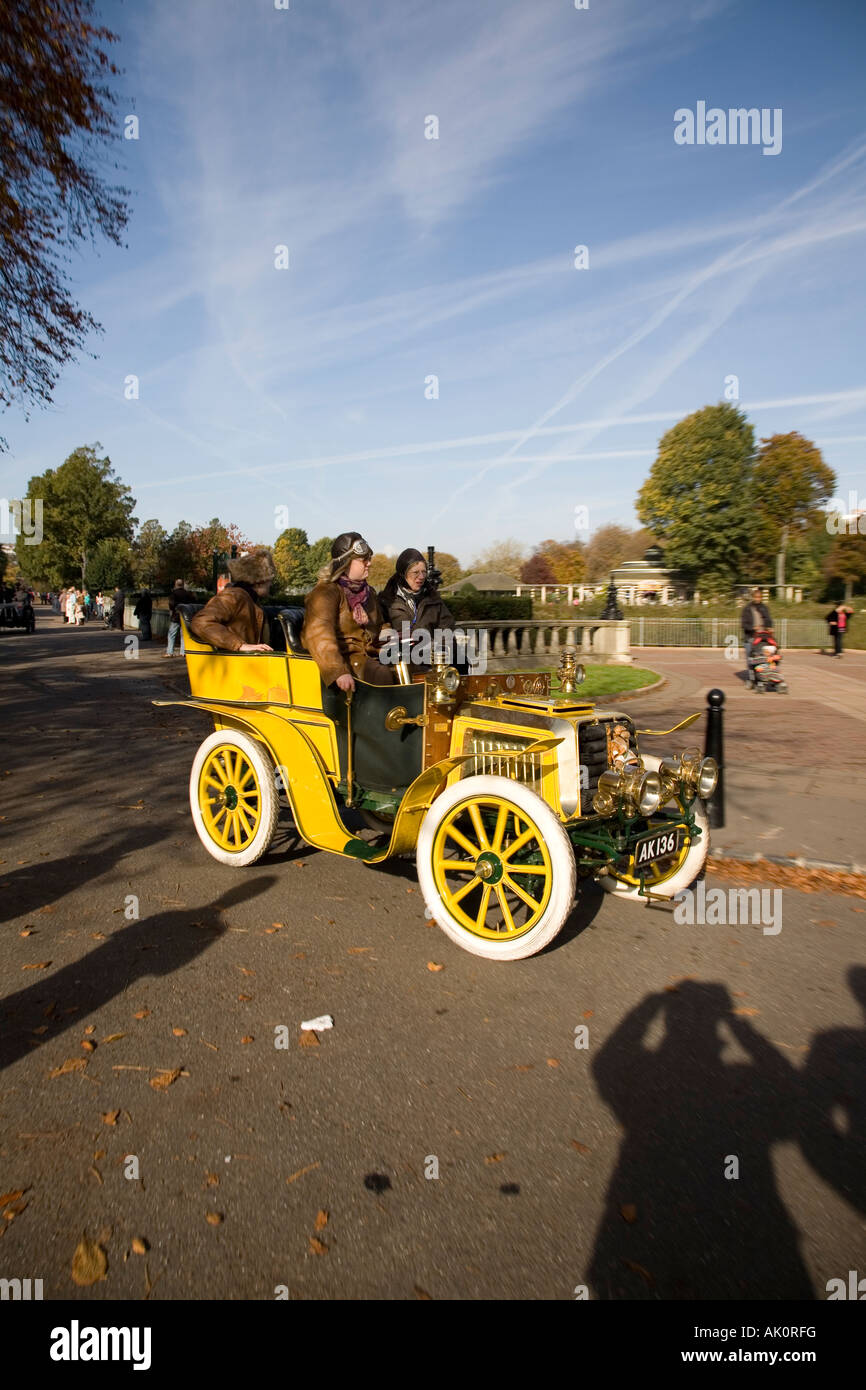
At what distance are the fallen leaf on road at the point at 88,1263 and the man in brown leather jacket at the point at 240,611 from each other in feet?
12.2

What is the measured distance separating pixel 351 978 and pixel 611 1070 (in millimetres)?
1312

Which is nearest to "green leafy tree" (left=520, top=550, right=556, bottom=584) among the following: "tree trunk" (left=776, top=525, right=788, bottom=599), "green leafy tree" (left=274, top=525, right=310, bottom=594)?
"green leafy tree" (left=274, top=525, right=310, bottom=594)

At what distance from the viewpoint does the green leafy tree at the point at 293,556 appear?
355 ft

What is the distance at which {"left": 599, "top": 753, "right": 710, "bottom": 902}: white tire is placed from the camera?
4.92 meters

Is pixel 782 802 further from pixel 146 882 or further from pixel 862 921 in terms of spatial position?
pixel 146 882

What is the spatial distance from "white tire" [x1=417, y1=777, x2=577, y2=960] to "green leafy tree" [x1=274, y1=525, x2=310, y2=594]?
319 ft

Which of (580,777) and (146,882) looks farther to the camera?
(146,882)

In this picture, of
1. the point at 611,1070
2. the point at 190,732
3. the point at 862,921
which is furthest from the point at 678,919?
the point at 190,732

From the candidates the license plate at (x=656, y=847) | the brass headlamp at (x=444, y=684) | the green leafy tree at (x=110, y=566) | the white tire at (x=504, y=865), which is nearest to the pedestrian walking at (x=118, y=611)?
the brass headlamp at (x=444, y=684)

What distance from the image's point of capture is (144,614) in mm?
31016

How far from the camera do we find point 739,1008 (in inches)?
148

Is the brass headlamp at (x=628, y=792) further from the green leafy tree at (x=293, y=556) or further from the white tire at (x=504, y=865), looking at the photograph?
the green leafy tree at (x=293, y=556)

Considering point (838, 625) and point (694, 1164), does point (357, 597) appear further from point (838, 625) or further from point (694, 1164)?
point (838, 625)

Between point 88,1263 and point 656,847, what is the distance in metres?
3.09
